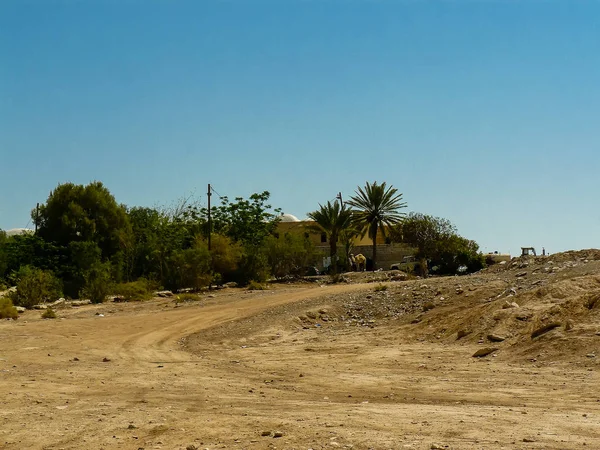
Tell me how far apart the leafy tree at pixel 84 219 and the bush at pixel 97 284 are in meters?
8.21

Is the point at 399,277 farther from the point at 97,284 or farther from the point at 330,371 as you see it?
the point at 330,371

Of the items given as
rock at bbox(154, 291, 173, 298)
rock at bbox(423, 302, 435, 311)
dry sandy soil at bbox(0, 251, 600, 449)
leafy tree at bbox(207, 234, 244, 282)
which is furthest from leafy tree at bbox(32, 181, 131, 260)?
rock at bbox(423, 302, 435, 311)

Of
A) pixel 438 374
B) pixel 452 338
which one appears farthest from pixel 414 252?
pixel 438 374

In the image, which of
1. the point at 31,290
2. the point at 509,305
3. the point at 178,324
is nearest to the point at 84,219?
the point at 31,290

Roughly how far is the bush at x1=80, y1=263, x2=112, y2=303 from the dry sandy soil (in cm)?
457

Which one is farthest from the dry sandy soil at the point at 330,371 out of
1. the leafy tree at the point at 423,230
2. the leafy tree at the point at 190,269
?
the leafy tree at the point at 423,230

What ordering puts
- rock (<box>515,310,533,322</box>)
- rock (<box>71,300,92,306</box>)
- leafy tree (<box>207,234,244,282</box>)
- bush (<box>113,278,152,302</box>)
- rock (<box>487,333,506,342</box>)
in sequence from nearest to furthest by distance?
rock (<box>487,333,506,342</box>) → rock (<box>515,310,533,322</box>) → rock (<box>71,300,92,306</box>) → bush (<box>113,278,152,302</box>) → leafy tree (<box>207,234,244,282</box>)

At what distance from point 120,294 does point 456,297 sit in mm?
17561

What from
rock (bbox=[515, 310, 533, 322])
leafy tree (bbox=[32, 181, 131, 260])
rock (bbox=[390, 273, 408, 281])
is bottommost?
rock (bbox=[515, 310, 533, 322])

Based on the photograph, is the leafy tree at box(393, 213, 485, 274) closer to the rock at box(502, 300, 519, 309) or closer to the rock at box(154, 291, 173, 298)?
the rock at box(154, 291, 173, 298)

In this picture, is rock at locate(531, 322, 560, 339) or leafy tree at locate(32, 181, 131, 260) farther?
leafy tree at locate(32, 181, 131, 260)

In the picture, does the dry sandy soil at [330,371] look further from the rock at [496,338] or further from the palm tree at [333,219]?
the palm tree at [333,219]

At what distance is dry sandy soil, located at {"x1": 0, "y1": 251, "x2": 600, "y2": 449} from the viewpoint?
8586mm

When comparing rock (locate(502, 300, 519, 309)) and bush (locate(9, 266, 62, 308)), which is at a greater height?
bush (locate(9, 266, 62, 308))
